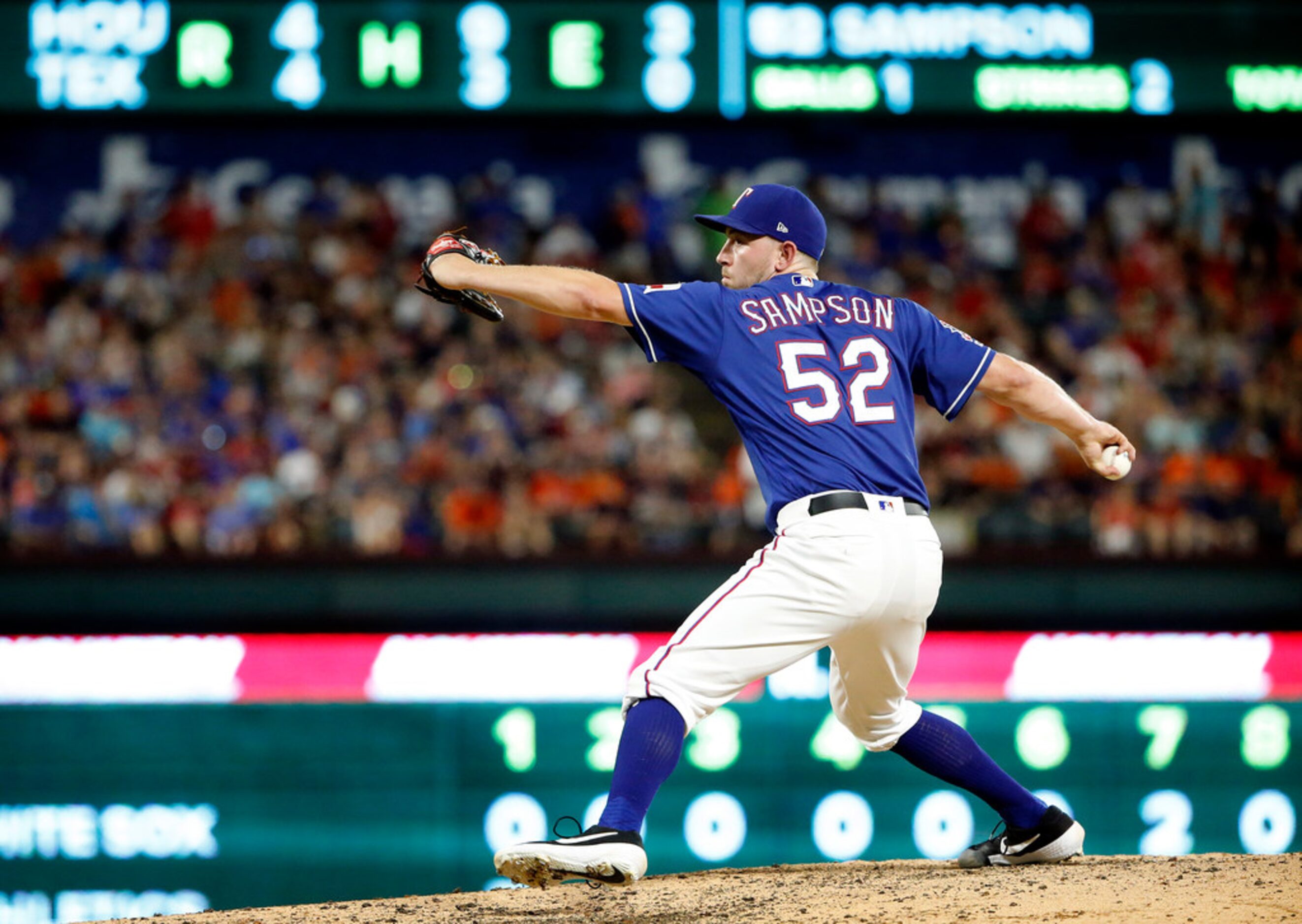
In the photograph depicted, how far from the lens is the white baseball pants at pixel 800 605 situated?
307 cm

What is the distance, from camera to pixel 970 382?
3.39 meters

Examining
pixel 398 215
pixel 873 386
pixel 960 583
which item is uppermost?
pixel 398 215

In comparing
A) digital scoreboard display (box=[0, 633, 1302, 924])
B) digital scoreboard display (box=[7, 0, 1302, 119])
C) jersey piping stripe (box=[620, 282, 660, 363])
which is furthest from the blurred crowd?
jersey piping stripe (box=[620, 282, 660, 363])

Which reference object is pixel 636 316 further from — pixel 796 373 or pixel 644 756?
pixel 644 756

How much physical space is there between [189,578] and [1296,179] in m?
8.27

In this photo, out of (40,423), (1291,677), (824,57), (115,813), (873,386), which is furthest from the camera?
(40,423)

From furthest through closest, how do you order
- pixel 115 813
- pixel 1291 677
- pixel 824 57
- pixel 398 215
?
1. pixel 398 215
2. pixel 824 57
3. pixel 1291 677
4. pixel 115 813

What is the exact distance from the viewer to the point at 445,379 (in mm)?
9289

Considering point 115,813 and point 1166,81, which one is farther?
point 1166,81

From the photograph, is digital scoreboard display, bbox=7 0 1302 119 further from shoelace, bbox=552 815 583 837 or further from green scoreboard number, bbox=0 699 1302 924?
shoelace, bbox=552 815 583 837

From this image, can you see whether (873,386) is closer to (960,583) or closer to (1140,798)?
(1140,798)

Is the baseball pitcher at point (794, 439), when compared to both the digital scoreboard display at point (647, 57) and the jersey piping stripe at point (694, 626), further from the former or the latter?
the digital scoreboard display at point (647, 57)

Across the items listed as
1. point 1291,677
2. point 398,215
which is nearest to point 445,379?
point 398,215

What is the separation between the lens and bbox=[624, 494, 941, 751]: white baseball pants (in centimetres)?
307
